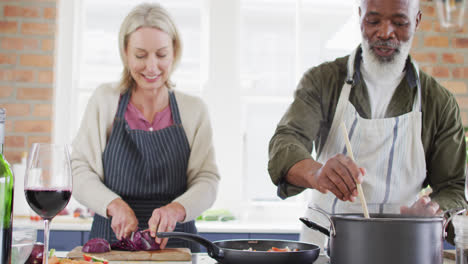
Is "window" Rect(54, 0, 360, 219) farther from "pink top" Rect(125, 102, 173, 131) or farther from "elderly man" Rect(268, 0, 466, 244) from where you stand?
"elderly man" Rect(268, 0, 466, 244)

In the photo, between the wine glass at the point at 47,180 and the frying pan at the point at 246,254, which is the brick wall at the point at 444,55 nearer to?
the frying pan at the point at 246,254

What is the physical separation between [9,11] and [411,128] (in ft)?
9.52

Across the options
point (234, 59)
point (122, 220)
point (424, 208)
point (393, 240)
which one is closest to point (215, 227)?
point (122, 220)

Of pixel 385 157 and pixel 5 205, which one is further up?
pixel 385 157

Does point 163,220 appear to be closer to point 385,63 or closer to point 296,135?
point 296,135

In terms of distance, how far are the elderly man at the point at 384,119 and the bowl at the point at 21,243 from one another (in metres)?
0.76

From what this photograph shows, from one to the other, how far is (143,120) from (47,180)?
0.95 metres

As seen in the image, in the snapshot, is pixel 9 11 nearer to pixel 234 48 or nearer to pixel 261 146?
pixel 234 48

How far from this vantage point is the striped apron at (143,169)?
180cm

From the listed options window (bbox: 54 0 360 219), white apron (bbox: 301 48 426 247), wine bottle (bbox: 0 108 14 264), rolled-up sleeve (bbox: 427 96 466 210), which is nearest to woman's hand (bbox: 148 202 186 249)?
white apron (bbox: 301 48 426 247)

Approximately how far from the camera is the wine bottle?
0.78 m

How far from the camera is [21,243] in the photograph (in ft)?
2.90

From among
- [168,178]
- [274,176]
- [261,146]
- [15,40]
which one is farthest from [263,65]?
[274,176]

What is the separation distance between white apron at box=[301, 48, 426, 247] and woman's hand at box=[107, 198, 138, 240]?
649 mm
